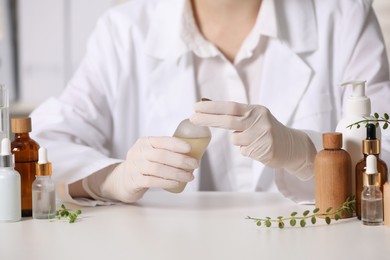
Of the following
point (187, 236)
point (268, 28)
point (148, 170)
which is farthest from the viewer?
point (268, 28)

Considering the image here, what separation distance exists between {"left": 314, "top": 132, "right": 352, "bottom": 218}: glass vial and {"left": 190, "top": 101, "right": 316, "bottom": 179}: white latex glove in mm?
117

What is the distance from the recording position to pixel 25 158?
1526 mm

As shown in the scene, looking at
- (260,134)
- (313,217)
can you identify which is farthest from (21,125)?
(313,217)

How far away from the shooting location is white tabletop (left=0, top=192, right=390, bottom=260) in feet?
4.03

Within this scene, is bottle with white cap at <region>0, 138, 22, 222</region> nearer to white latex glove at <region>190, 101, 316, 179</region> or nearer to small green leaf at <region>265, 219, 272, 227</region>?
white latex glove at <region>190, 101, 316, 179</region>

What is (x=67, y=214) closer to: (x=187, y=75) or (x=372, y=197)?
(x=372, y=197)

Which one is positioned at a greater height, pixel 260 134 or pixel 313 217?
pixel 260 134

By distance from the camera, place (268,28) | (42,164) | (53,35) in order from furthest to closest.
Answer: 1. (53,35)
2. (268,28)
3. (42,164)

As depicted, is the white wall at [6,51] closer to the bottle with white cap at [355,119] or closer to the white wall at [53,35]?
the white wall at [53,35]

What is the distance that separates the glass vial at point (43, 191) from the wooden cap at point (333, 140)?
54cm

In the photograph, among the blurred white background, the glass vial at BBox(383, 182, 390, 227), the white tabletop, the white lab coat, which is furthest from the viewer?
the blurred white background

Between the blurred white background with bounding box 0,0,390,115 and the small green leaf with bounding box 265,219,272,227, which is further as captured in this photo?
the blurred white background with bounding box 0,0,390,115

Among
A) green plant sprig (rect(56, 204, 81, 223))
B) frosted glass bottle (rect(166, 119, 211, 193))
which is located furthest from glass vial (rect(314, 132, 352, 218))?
green plant sprig (rect(56, 204, 81, 223))

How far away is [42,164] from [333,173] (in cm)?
56
